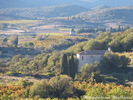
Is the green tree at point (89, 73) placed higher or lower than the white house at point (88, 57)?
lower

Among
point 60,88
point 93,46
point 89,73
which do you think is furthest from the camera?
point 93,46

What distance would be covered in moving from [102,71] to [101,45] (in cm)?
1474

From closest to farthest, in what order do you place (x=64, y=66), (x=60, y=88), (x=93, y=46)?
(x=60, y=88), (x=64, y=66), (x=93, y=46)

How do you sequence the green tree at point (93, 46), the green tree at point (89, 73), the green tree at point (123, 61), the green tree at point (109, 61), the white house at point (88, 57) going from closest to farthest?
1. the green tree at point (89, 73)
2. the green tree at point (123, 61)
3. the green tree at point (109, 61)
4. the white house at point (88, 57)
5. the green tree at point (93, 46)

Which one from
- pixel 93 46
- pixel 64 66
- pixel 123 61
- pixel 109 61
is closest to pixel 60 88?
pixel 64 66

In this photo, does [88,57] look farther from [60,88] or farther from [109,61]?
[60,88]

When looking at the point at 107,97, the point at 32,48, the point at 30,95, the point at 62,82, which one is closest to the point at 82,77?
the point at 62,82

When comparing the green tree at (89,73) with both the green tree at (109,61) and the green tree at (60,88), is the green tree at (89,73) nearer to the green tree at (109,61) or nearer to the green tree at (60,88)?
the green tree at (109,61)

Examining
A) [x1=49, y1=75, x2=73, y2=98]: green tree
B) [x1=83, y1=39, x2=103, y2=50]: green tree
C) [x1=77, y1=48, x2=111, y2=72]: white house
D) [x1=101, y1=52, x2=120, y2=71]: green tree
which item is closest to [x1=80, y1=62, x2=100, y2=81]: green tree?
[x1=101, y1=52, x2=120, y2=71]: green tree

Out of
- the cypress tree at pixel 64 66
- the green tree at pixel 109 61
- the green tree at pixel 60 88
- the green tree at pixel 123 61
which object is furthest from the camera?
the green tree at pixel 109 61

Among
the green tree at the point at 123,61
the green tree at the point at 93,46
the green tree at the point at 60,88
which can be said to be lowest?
the green tree at the point at 60,88

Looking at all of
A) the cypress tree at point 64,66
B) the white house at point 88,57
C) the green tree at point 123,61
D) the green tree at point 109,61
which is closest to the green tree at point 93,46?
the white house at point 88,57

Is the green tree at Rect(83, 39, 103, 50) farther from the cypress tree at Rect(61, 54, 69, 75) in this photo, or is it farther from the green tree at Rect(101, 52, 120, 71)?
the cypress tree at Rect(61, 54, 69, 75)

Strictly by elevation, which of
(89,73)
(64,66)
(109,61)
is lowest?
(89,73)
